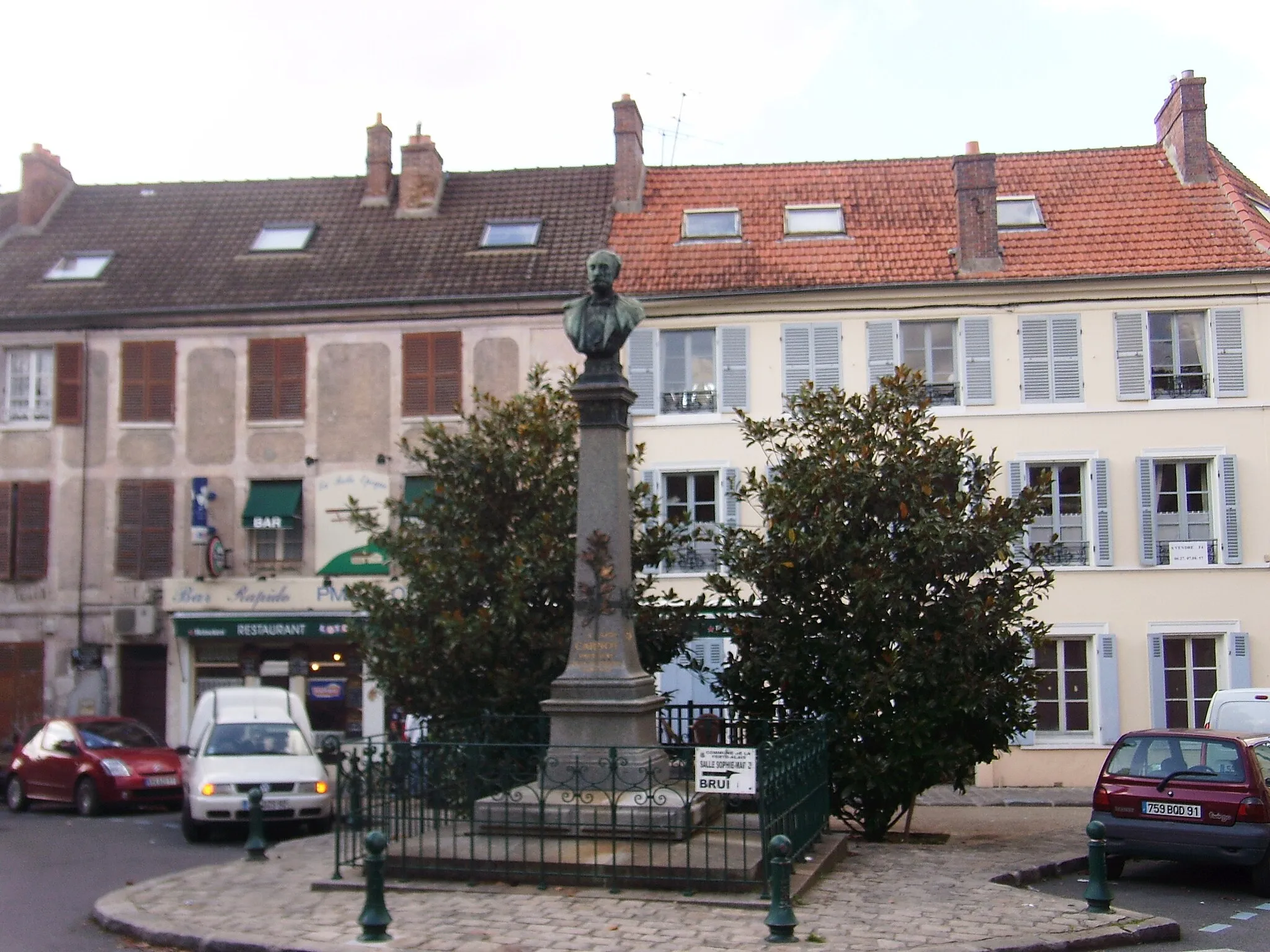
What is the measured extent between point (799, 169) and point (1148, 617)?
34.5 feet

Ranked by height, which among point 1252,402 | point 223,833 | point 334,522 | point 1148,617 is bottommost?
point 223,833

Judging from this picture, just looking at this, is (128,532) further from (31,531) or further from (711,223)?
(711,223)

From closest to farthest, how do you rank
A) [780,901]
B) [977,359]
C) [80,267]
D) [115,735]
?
[780,901]
[115,735]
[977,359]
[80,267]

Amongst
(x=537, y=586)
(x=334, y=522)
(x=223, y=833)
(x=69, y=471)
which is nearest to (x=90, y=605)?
(x=69, y=471)

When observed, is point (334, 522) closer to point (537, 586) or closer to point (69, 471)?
point (69, 471)

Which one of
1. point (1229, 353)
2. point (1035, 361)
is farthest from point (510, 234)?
point (1229, 353)

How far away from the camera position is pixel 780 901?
8906 millimetres

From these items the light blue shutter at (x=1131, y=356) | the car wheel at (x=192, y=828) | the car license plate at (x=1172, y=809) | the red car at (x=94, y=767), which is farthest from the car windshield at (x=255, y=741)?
the light blue shutter at (x=1131, y=356)

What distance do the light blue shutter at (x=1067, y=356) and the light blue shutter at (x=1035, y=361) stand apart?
0.27 feet

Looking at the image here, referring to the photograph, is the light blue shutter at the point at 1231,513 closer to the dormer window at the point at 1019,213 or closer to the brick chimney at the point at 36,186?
the dormer window at the point at 1019,213

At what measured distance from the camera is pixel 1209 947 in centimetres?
948

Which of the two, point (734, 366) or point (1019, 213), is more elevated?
point (1019, 213)

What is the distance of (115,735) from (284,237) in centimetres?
1106

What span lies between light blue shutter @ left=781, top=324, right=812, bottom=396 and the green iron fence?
12.2m
